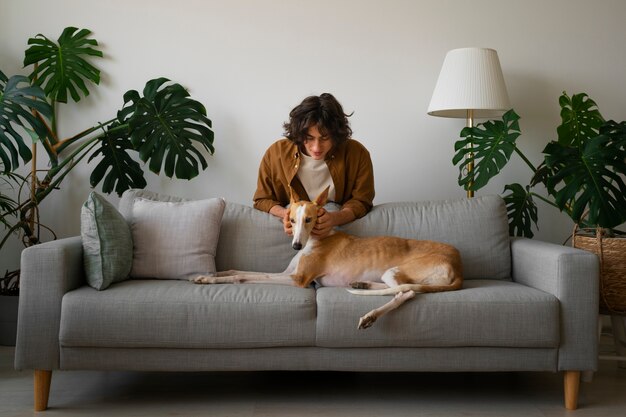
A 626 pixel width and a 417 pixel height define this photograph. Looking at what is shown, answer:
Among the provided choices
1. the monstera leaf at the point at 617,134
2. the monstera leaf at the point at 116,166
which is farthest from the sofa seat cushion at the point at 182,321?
the monstera leaf at the point at 617,134

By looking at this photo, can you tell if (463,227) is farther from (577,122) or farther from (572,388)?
(577,122)

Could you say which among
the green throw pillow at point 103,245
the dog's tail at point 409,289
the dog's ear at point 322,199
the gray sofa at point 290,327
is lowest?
the gray sofa at point 290,327

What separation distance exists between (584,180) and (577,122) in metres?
0.88

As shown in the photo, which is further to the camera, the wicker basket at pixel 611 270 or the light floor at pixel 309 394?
the wicker basket at pixel 611 270

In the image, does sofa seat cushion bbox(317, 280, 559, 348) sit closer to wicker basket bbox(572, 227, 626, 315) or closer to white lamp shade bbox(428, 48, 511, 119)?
wicker basket bbox(572, 227, 626, 315)

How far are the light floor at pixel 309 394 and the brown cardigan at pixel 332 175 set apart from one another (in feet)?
2.89

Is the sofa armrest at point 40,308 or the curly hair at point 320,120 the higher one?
the curly hair at point 320,120

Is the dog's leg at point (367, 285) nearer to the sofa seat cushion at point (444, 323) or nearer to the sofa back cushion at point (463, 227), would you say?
the sofa seat cushion at point (444, 323)

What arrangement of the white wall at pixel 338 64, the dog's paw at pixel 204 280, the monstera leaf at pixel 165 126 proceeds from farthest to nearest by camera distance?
the white wall at pixel 338 64 < the monstera leaf at pixel 165 126 < the dog's paw at pixel 204 280

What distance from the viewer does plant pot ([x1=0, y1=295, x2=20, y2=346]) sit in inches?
146

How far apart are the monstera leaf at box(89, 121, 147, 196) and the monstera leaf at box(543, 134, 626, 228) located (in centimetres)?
232

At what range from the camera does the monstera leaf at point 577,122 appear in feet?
12.4

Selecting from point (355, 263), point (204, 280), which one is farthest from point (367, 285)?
point (204, 280)

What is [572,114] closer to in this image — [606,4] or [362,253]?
[606,4]
